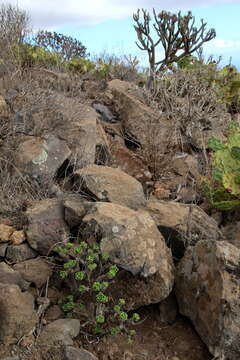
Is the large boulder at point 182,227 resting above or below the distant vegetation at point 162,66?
below

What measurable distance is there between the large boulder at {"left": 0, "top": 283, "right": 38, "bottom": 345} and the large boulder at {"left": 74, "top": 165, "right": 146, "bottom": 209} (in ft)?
4.27

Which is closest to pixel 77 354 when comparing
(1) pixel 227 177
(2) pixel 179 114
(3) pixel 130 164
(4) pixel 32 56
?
(1) pixel 227 177

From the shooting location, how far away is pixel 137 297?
2836 millimetres

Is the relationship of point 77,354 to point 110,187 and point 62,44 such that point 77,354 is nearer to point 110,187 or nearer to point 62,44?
point 110,187

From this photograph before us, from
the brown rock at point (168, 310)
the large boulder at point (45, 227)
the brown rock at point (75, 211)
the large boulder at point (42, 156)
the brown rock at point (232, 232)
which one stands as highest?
the large boulder at point (42, 156)

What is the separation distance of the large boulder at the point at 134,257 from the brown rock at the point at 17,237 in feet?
1.65

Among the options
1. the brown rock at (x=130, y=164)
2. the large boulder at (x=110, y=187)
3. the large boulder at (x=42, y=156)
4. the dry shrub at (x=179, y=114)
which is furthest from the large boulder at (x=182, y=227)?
the dry shrub at (x=179, y=114)

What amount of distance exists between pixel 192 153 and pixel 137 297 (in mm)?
3413

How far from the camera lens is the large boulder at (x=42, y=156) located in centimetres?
400

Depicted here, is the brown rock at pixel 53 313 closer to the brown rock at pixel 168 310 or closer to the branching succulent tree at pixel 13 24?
the brown rock at pixel 168 310

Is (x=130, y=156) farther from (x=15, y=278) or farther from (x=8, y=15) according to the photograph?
(x=8, y=15)

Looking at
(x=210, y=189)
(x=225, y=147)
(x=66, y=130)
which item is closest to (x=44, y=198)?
(x=66, y=130)

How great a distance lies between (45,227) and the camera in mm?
3189

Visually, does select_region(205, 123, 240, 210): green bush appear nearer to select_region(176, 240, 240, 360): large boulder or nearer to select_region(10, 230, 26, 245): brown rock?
select_region(176, 240, 240, 360): large boulder
